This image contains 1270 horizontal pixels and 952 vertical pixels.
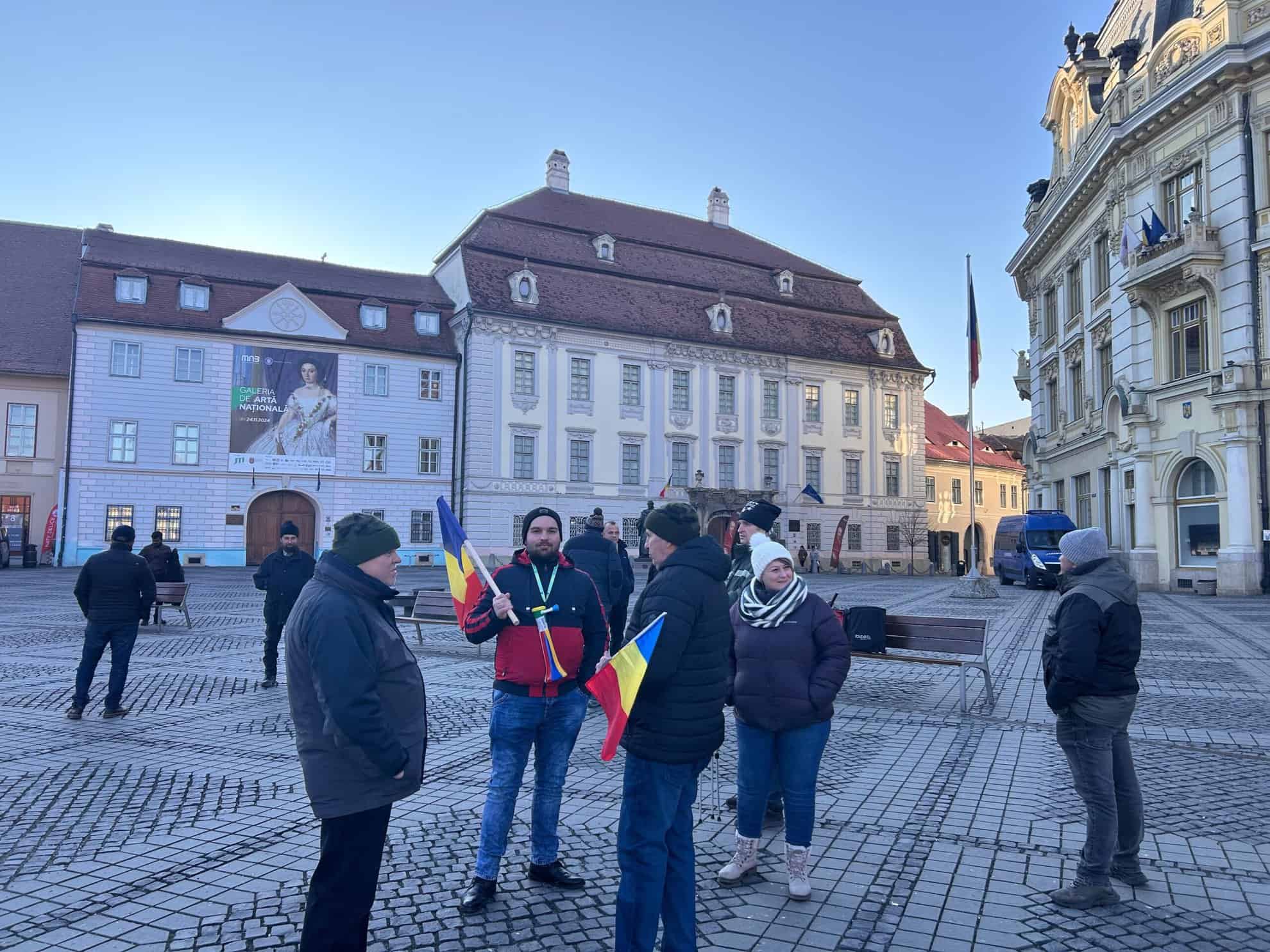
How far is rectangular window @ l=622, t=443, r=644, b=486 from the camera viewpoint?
44.4 m

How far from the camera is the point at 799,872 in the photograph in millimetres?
4637

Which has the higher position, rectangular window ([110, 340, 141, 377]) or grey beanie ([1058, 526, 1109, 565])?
rectangular window ([110, 340, 141, 377])

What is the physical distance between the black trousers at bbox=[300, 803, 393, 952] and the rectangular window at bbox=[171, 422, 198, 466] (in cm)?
3806

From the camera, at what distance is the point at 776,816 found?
591 cm

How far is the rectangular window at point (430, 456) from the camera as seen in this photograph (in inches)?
1638

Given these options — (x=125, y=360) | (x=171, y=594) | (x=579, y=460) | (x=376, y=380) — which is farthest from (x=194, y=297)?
(x=171, y=594)

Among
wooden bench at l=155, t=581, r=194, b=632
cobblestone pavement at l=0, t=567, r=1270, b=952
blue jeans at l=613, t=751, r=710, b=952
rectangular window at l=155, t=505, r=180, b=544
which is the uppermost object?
rectangular window at l=155, t=505, r=180, b=544

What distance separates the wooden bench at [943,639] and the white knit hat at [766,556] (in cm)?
535

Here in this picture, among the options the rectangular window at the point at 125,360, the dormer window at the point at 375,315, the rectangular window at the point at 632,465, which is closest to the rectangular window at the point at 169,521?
the rectangular window at the point at 125,360

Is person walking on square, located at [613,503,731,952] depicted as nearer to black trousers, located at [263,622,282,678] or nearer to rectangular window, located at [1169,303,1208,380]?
black trousers, located at [263,622,282,678]

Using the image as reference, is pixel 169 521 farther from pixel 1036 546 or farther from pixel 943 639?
pixel 943 639

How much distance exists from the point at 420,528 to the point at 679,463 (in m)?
12.9

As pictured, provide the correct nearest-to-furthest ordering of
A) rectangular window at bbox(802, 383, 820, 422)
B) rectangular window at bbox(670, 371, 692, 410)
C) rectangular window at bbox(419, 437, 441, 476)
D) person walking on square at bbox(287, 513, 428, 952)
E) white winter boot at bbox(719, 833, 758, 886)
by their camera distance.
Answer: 1. person walking on square at bbox(287, 513, 428, 952)
2. white winter boot at bbox(719, 833, 758, 886)
3. rectangular window at bbox(419, 437, 441, 476)
4. rectangular window at bbox(670, 371, 692, 410)
5. rectangular window at bbox(802, 383, 820, 422)

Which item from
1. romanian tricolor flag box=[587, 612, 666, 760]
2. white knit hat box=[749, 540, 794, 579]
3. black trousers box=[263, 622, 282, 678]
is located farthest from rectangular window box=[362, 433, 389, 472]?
romanian tricolor flag box=[587, 612, 666, 760]
